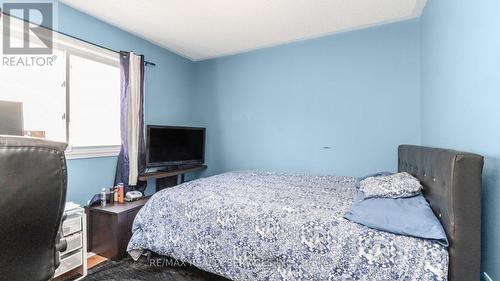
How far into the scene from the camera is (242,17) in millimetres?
2535

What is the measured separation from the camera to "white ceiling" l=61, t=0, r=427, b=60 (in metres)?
2.29

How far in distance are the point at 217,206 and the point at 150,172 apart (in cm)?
159

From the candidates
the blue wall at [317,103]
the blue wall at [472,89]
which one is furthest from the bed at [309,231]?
the blue wall at [317,103]

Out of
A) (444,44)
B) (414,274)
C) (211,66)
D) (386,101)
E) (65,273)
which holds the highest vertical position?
(211,66)

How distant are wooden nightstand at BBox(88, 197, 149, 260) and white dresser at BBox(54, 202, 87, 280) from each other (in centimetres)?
22

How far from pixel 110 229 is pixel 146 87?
1822 millimetres

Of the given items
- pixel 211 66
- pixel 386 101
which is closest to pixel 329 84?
pixel 386 101

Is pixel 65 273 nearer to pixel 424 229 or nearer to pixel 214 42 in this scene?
pixel 424 229

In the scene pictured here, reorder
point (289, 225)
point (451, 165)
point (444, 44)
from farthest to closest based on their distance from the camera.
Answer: point (444, 44)
point (289, 225)
point (451, 165)

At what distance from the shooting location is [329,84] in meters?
3.04

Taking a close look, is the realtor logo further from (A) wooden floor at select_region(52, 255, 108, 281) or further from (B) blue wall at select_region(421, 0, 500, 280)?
(B) blue wall at select_region(421, 0, 500, 280)

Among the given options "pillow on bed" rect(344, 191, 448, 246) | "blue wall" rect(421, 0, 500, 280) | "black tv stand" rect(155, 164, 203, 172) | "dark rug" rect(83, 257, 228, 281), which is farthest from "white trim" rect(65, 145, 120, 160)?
"blue wall" rect(421, 0, 500, 280)

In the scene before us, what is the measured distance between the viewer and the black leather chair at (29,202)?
2.32 feet

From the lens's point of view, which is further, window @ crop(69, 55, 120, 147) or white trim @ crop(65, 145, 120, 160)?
window @ crop(69, 55, 120, 147)
